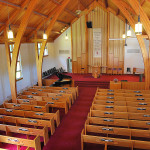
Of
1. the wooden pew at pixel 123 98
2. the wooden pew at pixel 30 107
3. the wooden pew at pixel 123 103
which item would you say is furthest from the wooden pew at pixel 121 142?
the wooden pew at pixel 123 98

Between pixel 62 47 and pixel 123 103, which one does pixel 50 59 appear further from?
pixel 123 103

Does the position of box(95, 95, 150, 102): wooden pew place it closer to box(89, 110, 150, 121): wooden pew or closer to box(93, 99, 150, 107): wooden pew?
box(93, 99, 150, 107): wooden pew

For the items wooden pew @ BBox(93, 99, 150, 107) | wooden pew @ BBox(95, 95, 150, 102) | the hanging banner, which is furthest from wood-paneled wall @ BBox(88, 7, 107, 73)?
wooden pew @ BBox(93, 99, 150, 107)

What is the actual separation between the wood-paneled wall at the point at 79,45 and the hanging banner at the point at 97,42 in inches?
40.5

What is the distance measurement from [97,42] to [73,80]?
5.97 m

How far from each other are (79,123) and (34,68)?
316 inches

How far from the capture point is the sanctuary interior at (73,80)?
5.77 meters

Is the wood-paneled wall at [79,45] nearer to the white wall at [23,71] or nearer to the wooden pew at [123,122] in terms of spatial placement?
the white wall at [23,71]

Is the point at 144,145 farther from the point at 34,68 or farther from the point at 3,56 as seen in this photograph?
the point at 34,68

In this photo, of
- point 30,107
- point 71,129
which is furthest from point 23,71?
point 71,129

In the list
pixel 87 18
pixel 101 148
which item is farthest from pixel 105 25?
pixel 101 148

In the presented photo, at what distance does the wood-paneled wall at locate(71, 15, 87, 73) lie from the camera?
16.4 meters

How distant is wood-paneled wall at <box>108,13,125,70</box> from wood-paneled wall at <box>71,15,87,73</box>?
263 centimetres

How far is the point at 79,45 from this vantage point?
16.8 metres
